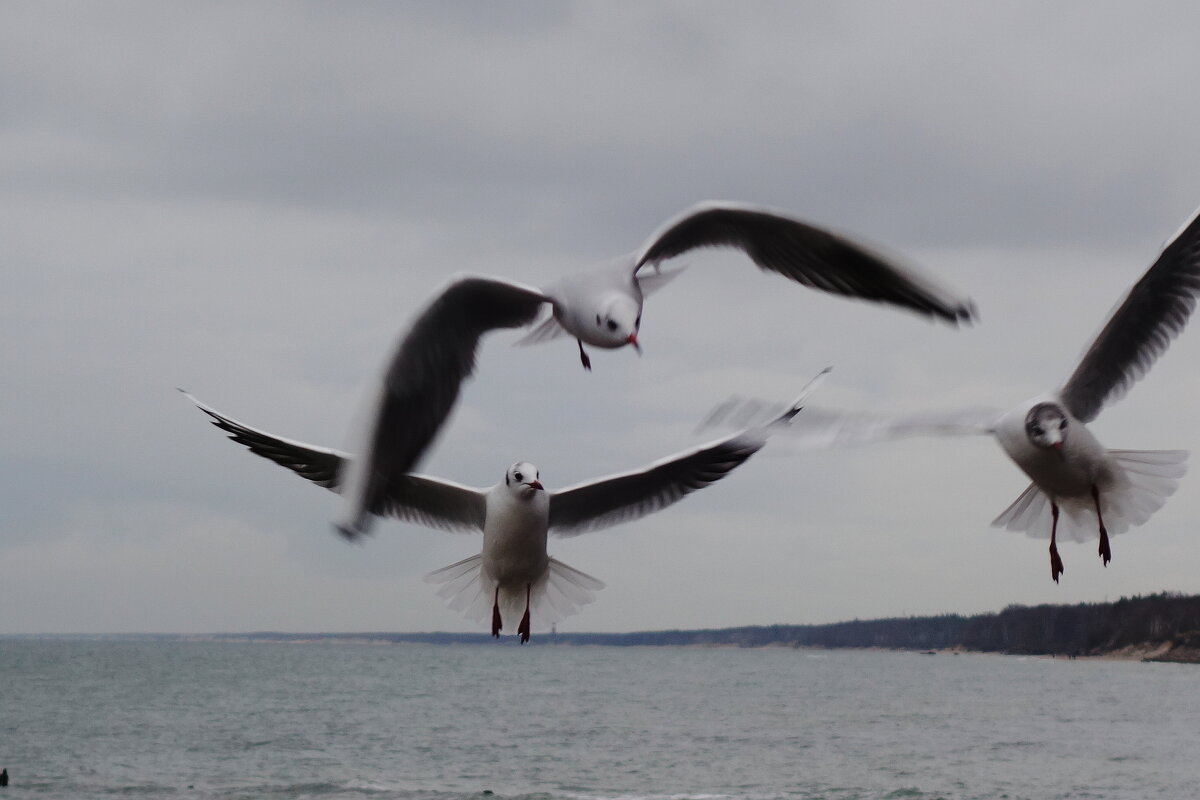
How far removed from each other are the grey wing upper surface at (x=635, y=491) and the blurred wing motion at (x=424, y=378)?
8.14 ft

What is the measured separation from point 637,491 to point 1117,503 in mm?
2042

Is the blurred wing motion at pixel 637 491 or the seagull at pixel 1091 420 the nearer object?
the seagull at pixel 1091 420

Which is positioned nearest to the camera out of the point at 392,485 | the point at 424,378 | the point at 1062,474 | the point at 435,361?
the point at 392,485

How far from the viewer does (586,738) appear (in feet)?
190

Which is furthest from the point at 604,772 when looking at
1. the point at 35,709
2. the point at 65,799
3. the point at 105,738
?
the point at 35,709

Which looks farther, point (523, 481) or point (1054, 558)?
point (523, 481)

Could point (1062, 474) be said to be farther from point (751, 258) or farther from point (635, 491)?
point (635, 491)

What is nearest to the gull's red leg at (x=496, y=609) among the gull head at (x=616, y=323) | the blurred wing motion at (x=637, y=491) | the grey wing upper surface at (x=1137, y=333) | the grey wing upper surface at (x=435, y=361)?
the blurred wing motion at (x=637, y=491)

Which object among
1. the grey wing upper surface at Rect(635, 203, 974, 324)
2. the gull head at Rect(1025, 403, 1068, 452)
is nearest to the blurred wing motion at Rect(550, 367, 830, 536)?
the gull head at Rect(1025, 403, 1068, 452)

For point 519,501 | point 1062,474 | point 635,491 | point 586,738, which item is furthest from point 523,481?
point 586,738

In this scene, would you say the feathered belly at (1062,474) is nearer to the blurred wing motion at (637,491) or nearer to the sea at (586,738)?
the blurred wing motion at (637,491)

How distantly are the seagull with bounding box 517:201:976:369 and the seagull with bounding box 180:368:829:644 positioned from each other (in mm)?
1355

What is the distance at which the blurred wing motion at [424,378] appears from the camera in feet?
9.60

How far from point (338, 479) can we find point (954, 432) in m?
2.37
